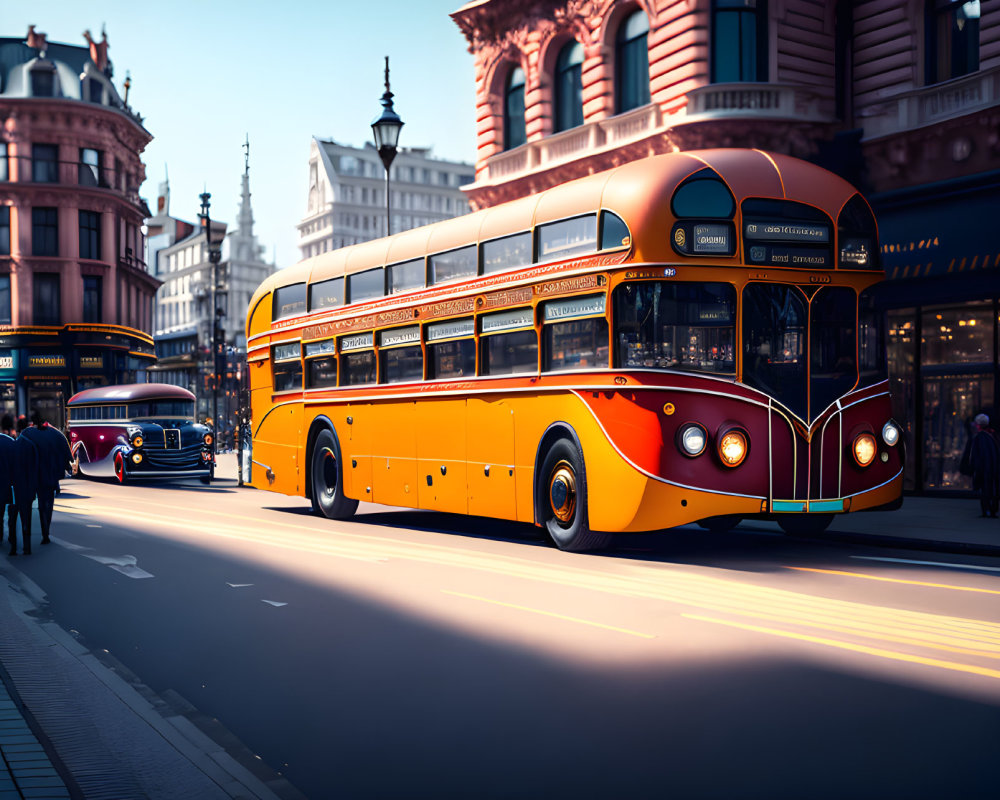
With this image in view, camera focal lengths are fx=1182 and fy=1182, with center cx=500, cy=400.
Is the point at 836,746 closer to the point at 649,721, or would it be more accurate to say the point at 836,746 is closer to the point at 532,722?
the point at 649,721

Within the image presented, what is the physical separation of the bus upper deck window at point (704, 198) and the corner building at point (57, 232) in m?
44.1

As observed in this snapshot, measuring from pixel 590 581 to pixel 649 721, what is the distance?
4.52 m

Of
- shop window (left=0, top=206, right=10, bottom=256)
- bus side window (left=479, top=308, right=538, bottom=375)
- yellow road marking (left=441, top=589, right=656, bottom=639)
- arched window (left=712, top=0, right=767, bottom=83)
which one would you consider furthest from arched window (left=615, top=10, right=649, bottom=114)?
shop window (left=0, top=206, right=10, bottom=256)

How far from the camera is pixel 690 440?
11.1 meters

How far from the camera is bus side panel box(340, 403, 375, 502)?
16594 mm

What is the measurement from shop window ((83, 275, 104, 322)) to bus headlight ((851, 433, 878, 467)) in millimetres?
45817

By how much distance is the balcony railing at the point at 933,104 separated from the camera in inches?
706

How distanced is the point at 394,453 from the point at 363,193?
131m

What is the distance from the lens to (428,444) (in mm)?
15008

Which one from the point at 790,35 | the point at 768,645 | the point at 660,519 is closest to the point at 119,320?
the point at 790,35

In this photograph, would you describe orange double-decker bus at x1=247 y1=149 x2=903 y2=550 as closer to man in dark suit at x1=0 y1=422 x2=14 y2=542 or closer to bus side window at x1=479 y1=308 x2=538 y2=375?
bus side window at x1=479 y1=308 x2=538 y2=375

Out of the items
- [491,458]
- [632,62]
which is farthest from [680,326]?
[632,62]

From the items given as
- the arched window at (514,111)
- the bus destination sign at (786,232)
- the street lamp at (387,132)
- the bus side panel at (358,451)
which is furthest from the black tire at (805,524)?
the arched window at (514,111)

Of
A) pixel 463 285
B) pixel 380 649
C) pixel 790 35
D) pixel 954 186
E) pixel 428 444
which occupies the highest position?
pixel 790 35
